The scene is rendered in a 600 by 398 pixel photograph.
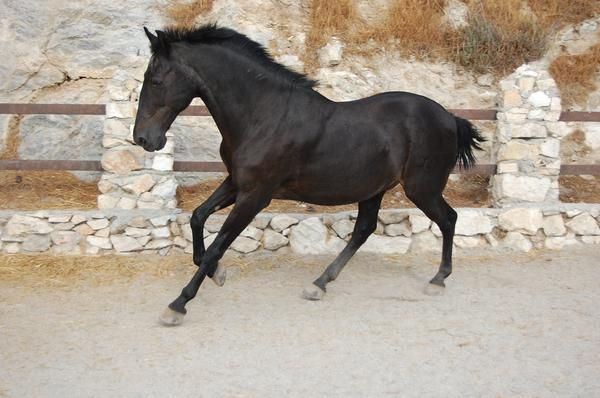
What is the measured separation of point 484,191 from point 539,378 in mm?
4399

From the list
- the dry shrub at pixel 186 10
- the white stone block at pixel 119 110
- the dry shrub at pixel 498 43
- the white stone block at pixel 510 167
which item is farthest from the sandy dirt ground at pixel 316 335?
the dry shrub at pixel 186 10

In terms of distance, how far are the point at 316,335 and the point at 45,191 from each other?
14.0 ft

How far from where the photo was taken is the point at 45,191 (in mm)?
7141

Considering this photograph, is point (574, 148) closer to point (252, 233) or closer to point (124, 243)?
point (252, 233)

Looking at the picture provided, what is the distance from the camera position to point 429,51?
30.6ft

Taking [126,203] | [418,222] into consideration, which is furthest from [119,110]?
[418,222]

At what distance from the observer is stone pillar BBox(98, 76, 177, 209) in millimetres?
6215

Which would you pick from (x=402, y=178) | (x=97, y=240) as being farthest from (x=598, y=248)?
(x=97, y=240)

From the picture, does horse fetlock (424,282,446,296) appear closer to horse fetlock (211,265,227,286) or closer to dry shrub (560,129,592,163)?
horse fetlock (211,265,227,286)

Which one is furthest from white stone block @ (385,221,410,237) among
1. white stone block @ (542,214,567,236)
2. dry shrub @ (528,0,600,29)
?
dry shrub @ (528,0,600,29)

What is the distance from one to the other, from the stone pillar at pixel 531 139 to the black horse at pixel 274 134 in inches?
59.9

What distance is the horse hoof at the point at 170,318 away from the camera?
14.5ft

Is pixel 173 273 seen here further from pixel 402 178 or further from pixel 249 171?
pixel 402 178

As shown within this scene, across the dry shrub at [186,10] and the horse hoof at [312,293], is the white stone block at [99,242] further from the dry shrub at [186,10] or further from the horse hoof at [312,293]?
the dry shrub at [186,10]
